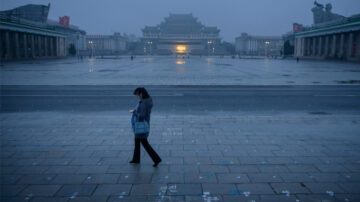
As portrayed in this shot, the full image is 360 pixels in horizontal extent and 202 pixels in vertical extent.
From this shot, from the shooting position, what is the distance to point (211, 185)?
17.4 ft

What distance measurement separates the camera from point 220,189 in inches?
202

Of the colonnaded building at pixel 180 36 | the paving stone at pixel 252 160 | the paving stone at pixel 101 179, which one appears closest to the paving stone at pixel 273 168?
the paving stone at pixel 252 160

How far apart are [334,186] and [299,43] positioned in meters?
102

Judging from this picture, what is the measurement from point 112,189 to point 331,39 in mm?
87762

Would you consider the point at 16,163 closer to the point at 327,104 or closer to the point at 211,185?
the point at 211,185

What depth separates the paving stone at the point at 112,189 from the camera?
16.3ft

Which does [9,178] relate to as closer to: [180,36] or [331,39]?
[331,39]

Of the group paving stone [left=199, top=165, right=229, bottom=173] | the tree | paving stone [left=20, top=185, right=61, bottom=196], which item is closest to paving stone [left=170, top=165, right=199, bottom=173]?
paving stone [left=199, top=165, right=229, bottom=173]

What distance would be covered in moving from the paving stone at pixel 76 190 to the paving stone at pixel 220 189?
83.5 inches

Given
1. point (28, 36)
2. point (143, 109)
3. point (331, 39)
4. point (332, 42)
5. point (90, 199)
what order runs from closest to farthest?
point (90, 199) → point (143, 109) → point (28, 36) → point (332, 42) → point (331, 39)

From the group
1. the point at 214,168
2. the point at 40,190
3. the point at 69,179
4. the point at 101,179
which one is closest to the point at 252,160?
the point at 214,168

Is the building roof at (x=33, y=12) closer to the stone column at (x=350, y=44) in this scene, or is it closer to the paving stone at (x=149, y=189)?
the stone column at (x=350, y=44)

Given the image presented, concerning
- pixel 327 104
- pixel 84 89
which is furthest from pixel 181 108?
pixel 84 89

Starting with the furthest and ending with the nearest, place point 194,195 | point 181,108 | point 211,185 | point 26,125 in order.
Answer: point 181,108 < point 26,125 < point 211,185 < point 194,195
